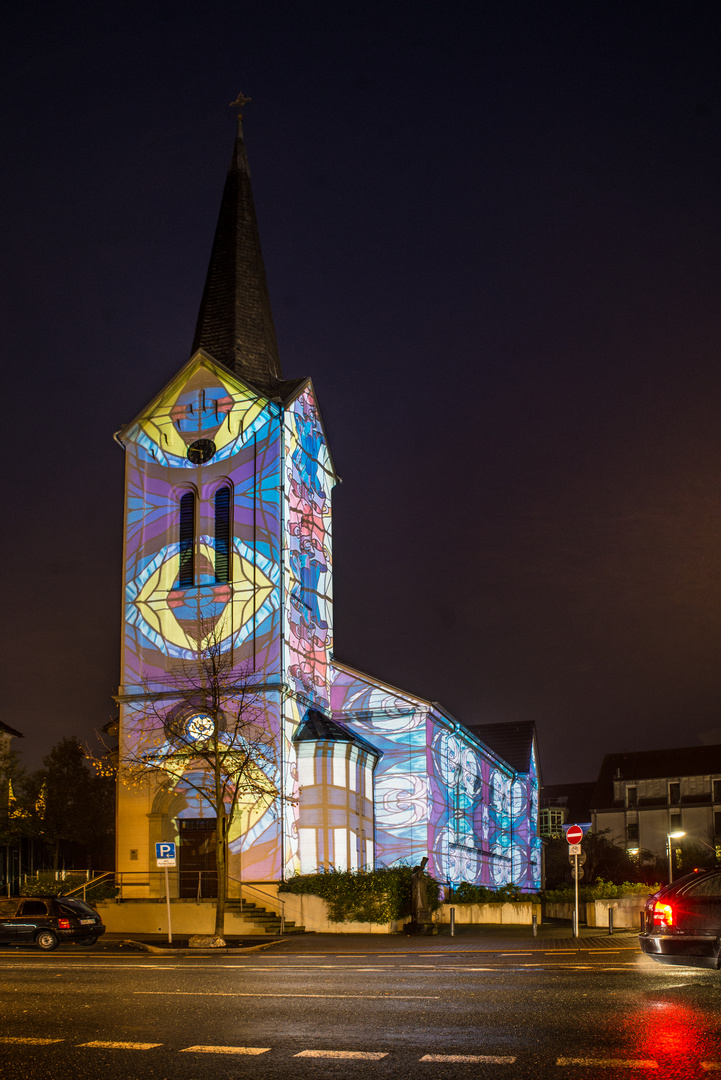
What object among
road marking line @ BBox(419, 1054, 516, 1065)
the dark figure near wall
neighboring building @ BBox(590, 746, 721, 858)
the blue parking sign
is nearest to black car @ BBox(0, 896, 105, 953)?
the blue parking sign

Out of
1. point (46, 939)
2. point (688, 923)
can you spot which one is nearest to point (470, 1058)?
point (688, 923)

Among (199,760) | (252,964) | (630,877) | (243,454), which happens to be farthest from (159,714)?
(630,877)

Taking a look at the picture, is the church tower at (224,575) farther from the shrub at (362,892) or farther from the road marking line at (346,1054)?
the road marking line at (346,1054)

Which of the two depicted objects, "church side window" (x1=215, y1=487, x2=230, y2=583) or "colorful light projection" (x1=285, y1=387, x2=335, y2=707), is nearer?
"church side window" (x1=215, y1=487, x2=230, y2=583)

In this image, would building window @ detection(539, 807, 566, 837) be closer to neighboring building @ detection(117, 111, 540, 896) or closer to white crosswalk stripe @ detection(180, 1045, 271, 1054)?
neighboring building @ detection(117, 111, 540, 896)

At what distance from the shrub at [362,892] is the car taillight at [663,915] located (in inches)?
694

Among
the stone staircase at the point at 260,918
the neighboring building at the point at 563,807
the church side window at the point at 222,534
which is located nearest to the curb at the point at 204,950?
the stone staircase at the point at 260,918

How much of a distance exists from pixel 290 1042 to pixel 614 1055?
2.71 m

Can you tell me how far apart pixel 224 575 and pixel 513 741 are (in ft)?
105

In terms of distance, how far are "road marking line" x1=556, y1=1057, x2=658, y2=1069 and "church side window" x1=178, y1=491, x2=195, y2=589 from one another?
1128 inches

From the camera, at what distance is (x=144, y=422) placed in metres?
38.7

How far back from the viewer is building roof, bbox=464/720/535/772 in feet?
201

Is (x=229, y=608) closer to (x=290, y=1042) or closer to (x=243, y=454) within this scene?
(x=243, y=454)

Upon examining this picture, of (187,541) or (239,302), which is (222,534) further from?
(239,302)
